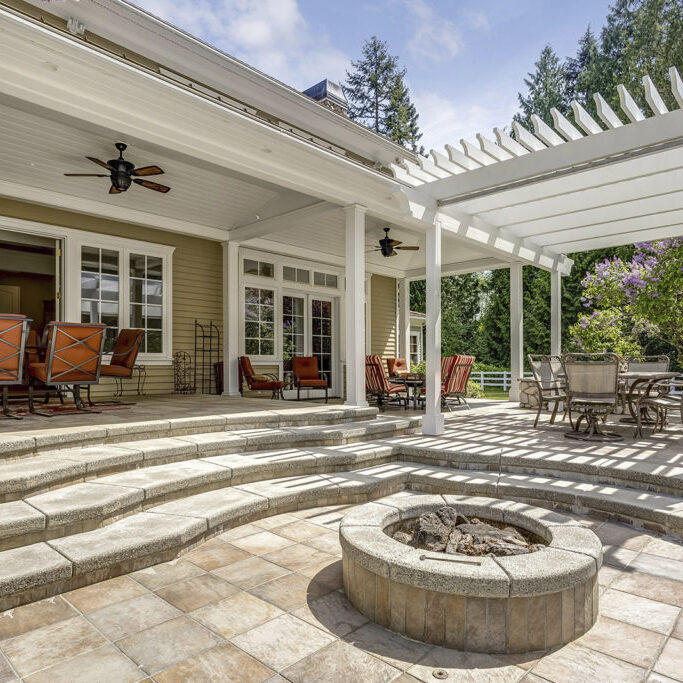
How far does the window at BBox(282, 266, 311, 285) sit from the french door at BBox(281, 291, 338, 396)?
10.0 inches

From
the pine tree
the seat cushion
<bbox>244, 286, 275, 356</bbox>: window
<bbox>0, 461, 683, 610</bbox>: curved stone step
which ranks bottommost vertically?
<bbox>0, 461, 683, 610</bbox>: curved stone step

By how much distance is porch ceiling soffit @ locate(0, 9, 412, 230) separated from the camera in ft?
11.2

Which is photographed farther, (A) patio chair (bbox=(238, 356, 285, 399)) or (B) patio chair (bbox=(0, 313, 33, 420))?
(A) patio chair (bbox=(238, 356, 285, 399))

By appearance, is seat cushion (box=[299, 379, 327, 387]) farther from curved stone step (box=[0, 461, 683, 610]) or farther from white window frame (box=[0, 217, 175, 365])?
curved stone step (box=[0, 461, 683, 610])

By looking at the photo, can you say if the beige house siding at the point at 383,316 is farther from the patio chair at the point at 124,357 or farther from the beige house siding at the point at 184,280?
the patio chair at the point at 124,357

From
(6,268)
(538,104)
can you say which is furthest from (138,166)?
(538,104)

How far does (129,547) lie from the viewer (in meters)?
2.50

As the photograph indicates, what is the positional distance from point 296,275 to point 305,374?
6.28 feet

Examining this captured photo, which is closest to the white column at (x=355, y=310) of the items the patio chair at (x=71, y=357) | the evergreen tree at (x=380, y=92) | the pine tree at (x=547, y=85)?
the patio chair at (x=71, y=357)

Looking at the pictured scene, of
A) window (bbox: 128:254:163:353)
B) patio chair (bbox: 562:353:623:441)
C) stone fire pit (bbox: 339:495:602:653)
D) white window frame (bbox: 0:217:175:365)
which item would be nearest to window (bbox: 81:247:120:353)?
white window frame (bbox: 0:217:175:365)

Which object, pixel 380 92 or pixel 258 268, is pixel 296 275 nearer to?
pixel 258 268

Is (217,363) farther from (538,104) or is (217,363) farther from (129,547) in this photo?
(538,104)

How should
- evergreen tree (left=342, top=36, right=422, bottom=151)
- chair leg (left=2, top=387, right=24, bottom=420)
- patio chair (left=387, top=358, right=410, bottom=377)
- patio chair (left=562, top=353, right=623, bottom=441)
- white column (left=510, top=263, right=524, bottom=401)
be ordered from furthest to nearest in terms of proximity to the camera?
evergreen tree (left=342, top=36, right=422, bottom=151) < patio chair (left=387, top=358, right=410, bottom=377) < white column (left=510, top=263, right=524, bottom=401) < patio chair (left=562, top=353, right=623, bottom=441) < chair leg (left=2, top=387, right=24, bottom=420)

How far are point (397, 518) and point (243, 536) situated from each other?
1055 millimetres
